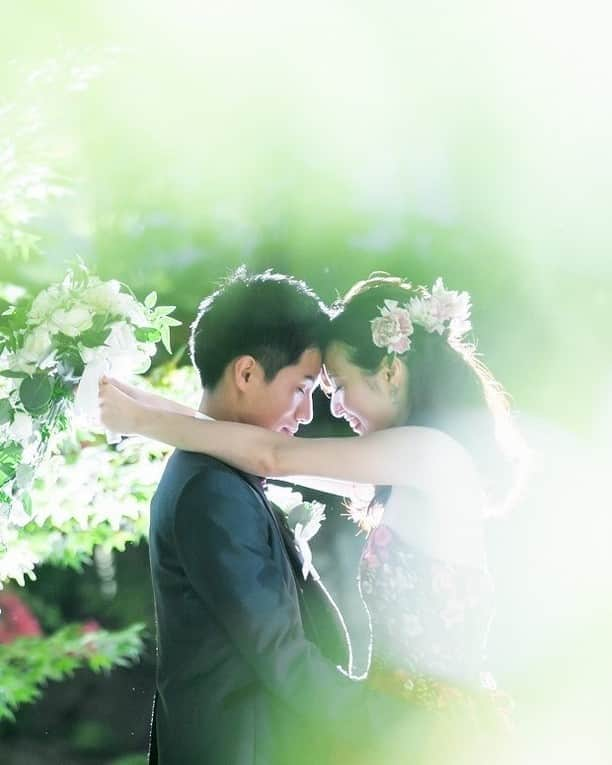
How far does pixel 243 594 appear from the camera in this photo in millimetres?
1698

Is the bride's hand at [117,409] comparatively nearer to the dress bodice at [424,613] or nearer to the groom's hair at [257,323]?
the groom's hair at [257,323]

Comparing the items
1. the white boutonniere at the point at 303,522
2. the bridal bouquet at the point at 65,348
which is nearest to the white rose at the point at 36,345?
Answer: the bridal bouquet at the point at 65,348

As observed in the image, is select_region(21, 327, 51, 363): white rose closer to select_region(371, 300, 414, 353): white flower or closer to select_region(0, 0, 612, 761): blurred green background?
select_region(371, 300, 414, 353): white flower

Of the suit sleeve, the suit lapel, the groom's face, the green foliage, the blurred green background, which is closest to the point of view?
the suit sleeve

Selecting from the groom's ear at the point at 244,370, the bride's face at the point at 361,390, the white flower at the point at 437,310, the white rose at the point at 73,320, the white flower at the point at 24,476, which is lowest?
the white flower at the point at 24,476

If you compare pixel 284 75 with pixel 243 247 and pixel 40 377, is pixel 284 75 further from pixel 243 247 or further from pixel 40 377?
pixel 40 377

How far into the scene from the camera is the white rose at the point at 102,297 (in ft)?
6.50

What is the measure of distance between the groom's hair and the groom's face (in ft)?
0.05

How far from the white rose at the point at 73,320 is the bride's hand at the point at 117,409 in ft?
0.36

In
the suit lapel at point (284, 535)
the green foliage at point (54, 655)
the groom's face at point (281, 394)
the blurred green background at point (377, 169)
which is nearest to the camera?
the suit lapel at point (284, 535)

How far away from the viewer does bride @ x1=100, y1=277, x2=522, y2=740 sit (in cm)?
195

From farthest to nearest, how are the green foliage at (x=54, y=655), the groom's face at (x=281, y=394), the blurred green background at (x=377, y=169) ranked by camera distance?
the green foliage at (x=54, y=655)
the blurred green background at (x=377, y=169)
the groom's face at (x=281, y=394)

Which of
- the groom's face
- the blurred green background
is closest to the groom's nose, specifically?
the groom's face

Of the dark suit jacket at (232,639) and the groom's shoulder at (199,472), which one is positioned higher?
the groom's shoulder at (199,472)
